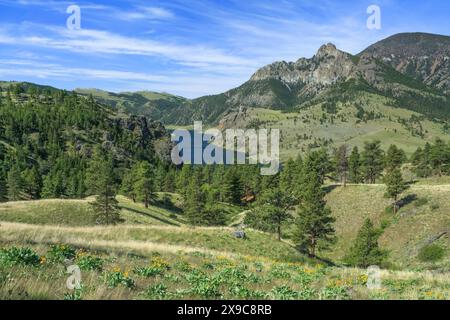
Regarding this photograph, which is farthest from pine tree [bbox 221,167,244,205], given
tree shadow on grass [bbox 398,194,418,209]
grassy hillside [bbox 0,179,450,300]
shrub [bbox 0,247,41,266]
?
shrub [bbox 0,247,41,266]

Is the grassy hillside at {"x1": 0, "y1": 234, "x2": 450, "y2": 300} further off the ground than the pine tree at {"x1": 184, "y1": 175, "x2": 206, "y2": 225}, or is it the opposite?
the grassy hillside at {"x1": 0, "y1": 234, "x2": 450, "y2": 300}

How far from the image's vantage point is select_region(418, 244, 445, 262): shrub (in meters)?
64.9

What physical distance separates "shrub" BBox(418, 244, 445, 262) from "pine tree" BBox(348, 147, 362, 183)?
56.3 metres

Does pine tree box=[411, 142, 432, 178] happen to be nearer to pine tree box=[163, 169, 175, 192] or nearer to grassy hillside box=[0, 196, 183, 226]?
pine tree box=[163, 169, 175, 192]

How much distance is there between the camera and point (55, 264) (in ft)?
40.7

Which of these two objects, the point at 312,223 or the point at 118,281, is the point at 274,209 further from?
the point at 118,281

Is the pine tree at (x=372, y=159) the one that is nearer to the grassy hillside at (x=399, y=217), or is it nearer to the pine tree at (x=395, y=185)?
the grassy hillside at (x=399, y=217)

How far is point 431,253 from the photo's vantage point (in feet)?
218

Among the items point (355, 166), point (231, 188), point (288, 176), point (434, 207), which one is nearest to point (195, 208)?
point (288, 176)

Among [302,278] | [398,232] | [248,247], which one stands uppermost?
[302,278]

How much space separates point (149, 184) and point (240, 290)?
291 feet

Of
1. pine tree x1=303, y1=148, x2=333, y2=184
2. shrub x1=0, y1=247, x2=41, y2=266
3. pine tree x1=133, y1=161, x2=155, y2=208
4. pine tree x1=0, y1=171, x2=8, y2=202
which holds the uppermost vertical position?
shrub x1=0, y1=247, x2=41, y2=266
